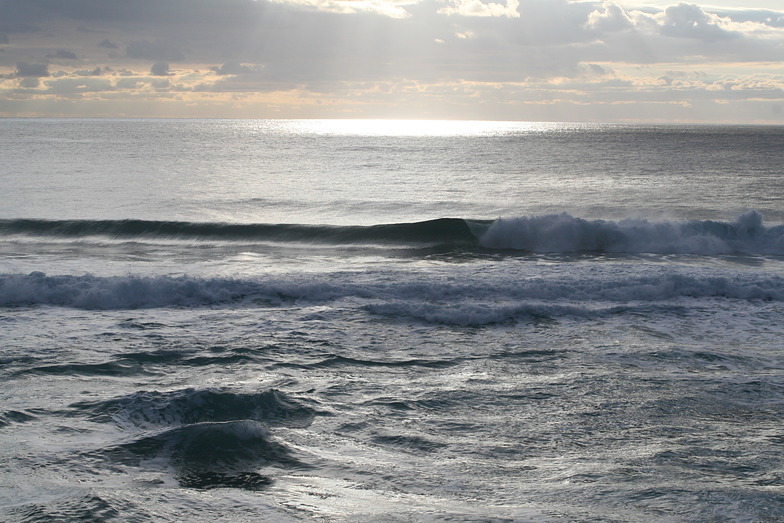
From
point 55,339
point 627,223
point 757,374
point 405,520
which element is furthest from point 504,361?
point 627,223

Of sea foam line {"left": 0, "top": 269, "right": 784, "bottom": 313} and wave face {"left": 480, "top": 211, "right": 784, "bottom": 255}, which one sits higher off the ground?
wave face {"left": 480, "top": 211, "right": 784, "bottom": 255}

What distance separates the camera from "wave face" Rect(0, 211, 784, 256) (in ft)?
70.2

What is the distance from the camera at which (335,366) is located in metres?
9.30

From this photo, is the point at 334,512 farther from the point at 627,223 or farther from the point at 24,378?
the point at 627,223

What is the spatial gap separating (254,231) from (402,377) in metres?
A: 16.5

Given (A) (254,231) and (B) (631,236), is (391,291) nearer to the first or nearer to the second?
(B) (631,236)

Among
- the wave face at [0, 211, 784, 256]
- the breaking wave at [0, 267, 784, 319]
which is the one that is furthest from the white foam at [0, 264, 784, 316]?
the wave face at [0, 211, 784, 256]

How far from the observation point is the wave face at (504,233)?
21.4 meters

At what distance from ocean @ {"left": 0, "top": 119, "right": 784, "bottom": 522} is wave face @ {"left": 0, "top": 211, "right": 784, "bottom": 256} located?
11 centimetres

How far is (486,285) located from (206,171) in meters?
36.7

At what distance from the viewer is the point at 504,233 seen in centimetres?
2247

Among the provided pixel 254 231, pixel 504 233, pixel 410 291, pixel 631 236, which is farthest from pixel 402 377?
pixel 254 231

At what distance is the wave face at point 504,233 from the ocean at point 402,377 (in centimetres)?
11

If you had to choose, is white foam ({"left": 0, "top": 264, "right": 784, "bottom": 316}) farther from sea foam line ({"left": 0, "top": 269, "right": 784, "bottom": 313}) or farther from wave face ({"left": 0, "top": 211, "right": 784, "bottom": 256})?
wave face ({"left": 0, "top": 211, "right": 784, "bottom": 256})
